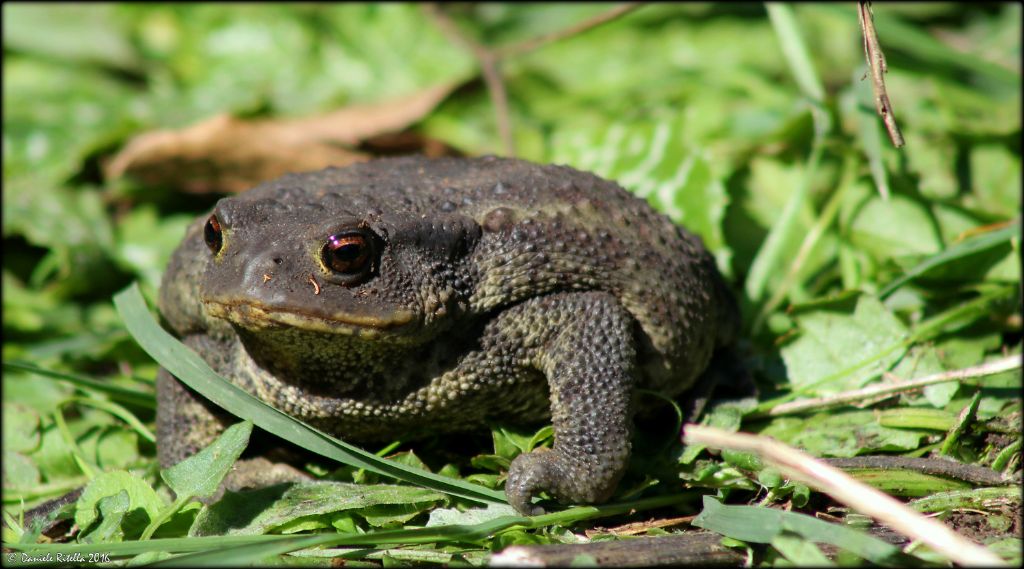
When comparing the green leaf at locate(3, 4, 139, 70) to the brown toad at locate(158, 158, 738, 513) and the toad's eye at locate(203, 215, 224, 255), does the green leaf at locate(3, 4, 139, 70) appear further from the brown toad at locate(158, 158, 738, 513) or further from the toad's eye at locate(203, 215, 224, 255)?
the toad's eye at locate(203, 215, 224, 255)

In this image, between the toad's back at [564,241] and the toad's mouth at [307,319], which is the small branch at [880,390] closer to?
the toad's back at [564,241]

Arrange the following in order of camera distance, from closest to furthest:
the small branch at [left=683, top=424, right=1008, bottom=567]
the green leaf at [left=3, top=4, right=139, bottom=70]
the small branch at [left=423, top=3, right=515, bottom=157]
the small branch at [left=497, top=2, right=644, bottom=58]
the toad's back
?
the small branch at [left=683, top=424, right=1008, bottom=567] < the toad's back < the small branch at [left=497, top=2, right=644, bottom=58] < the small branch at [left=423, top=3, right=515, bottom=157] < the green leaf at [left=3, top=4, right=139, bottom=70]

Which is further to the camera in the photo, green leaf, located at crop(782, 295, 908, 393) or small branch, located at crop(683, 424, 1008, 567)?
green leaf, located at crop(782, 295, 908, 393)

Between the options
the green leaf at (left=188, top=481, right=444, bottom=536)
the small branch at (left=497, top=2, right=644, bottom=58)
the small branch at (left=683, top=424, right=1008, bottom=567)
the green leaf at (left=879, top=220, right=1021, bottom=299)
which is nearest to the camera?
the small branch at (left=683, top=424, right=1008, bottom=567)

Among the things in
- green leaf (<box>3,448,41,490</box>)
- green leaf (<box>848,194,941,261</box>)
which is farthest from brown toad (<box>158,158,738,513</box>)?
green leaf (<box>848,194,941,261</box>)

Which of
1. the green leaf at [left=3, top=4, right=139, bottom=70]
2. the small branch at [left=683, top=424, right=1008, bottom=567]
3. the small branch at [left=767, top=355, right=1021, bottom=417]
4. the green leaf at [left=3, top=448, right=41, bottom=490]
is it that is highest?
the green leaf at [left=3, top=4, right=139, bottom=70]

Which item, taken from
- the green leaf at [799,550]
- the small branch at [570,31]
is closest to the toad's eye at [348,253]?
the green leaf at [799,550]

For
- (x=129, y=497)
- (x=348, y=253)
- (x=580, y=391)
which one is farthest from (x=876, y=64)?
(x=129, y=497)
